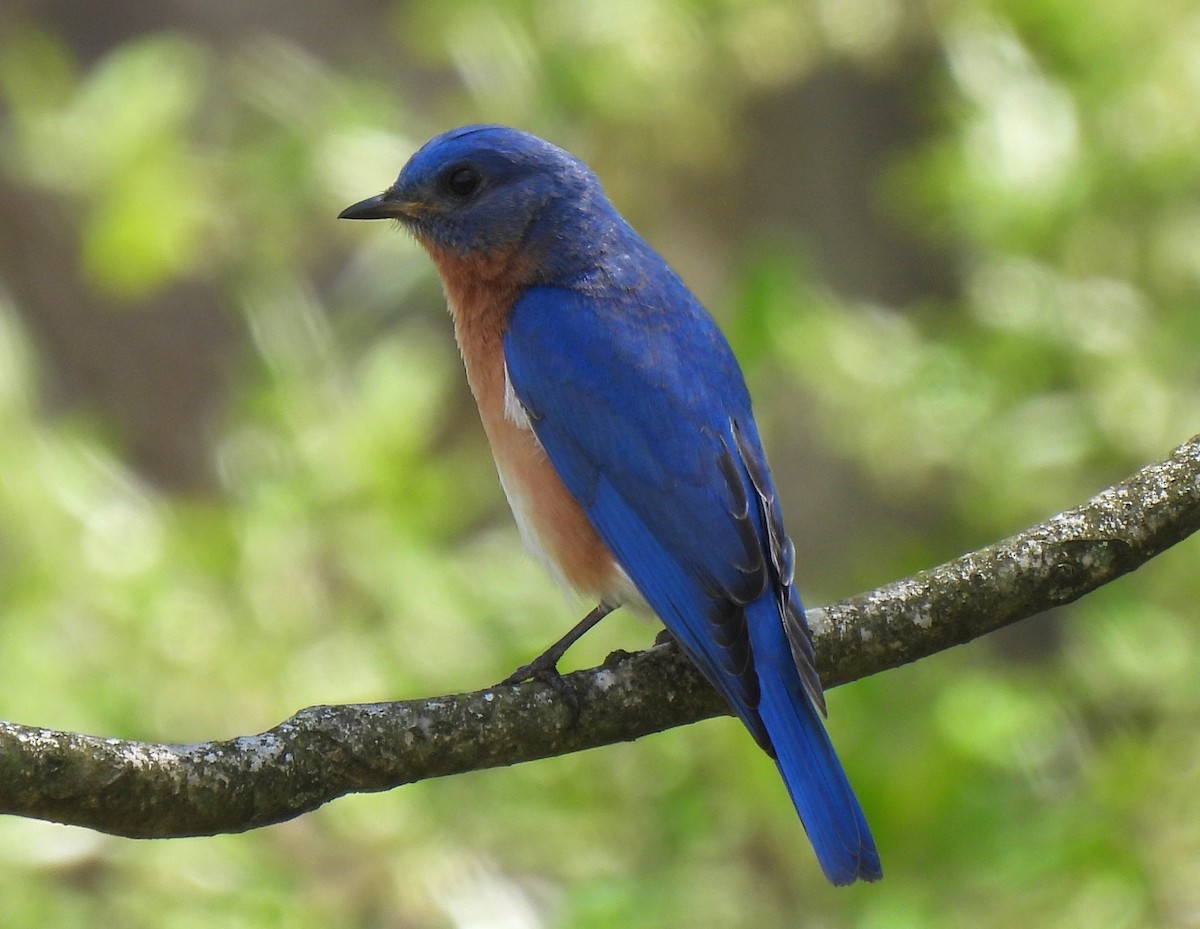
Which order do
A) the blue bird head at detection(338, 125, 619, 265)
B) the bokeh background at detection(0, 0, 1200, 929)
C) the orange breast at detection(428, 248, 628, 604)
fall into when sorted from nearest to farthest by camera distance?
the orange breast at detection(428, 248, 628, 604) < the blue bird head at detection(338, 125, 619, 265) < the bokeh background at detection(0, 0, 1200, 929)

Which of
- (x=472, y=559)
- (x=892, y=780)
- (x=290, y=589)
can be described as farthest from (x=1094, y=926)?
(x=290, y=589)

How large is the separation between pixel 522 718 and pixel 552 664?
36 cm

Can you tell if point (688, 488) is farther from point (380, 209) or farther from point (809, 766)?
point (380, 209)

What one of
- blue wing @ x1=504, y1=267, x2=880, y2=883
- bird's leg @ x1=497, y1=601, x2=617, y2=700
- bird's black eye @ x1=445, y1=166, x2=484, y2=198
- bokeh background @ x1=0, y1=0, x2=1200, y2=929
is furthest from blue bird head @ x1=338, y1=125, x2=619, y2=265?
bird's leg @ x1=497, y1=601, x2=617, y2=700

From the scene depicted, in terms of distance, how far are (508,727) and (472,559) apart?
2196mm

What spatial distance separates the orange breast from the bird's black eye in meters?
0.18

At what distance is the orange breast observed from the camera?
12.0 ft

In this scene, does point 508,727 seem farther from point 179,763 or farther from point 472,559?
point 472,559

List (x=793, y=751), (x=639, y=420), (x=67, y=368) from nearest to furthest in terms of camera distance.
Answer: (x=793, y=751), (x=639, y=420), (x=67, y=368)

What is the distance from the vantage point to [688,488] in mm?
3510

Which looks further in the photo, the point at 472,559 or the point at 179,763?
the point at 472,559

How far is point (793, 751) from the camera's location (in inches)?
124

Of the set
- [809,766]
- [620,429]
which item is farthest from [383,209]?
[809,766]

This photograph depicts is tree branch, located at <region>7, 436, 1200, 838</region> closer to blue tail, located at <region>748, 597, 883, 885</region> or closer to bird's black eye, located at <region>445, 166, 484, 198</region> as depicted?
blue tail, located at <region>748, 597, 883, 885</region>
